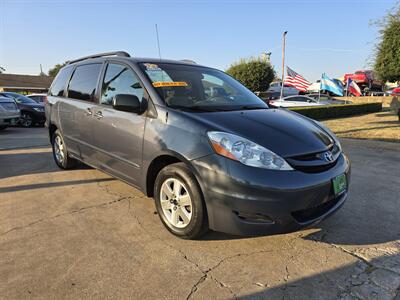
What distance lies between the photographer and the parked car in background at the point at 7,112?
429 inches

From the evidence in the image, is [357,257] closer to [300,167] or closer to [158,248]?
[300,167]

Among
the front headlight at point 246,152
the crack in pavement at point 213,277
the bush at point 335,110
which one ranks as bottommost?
the crack in pavement at point 213,277

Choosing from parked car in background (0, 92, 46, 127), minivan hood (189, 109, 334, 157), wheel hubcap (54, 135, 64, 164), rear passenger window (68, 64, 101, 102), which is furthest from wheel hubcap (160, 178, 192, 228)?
parked car in background (0, 92, 46, 127)

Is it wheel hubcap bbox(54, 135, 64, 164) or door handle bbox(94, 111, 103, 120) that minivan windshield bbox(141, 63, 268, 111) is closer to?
door handle bbox(94, 111, 103, 120)

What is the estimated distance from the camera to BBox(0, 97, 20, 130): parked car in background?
10898 millimetres

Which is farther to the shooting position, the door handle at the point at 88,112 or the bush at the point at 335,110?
the bush at the point at 335,110

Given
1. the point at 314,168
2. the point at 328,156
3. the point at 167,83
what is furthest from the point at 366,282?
the point at 167,83

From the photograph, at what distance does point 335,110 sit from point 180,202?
1627 centimetres

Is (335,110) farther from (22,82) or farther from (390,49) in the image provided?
(22,82)

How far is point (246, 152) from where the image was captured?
270 centimetres

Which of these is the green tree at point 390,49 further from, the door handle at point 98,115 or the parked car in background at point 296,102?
the door handle at point 98,115

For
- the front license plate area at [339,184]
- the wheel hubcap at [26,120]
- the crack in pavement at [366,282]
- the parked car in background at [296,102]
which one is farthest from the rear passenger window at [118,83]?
the parked car in background at [296,102]

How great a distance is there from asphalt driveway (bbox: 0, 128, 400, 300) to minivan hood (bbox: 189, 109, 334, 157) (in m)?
0.93

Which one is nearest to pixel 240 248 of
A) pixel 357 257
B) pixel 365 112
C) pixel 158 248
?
pixel 158 248
